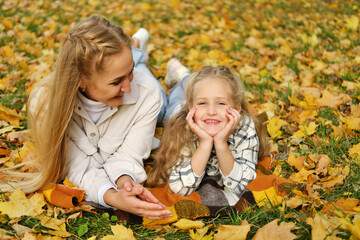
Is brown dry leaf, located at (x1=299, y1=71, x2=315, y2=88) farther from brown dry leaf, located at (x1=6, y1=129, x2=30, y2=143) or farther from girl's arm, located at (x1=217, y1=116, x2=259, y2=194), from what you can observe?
brown dry leaf, located at (x1=6, y1=129, x2=30, y2=143)

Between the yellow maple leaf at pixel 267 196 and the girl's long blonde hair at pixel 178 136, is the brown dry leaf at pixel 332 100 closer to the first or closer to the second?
the girl's long blonde hair at pixel 178 136

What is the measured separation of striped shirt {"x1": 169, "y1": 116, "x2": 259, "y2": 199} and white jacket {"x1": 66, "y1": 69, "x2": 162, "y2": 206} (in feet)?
0.92

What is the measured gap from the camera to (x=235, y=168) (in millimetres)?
2289

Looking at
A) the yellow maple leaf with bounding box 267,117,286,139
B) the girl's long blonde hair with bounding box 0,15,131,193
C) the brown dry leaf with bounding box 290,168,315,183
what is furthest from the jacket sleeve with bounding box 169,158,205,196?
the yellow maple leaf with bounding box 267,117,286,139

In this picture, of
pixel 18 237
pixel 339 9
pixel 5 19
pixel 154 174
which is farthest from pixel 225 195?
pixel 339 9

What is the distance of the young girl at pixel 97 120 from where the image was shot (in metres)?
2.07

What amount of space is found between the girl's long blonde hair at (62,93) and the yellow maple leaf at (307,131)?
5.03ft

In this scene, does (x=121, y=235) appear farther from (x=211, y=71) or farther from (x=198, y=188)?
(x=211, y=71)

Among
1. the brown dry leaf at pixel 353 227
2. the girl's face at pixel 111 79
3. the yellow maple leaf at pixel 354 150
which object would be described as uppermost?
the girl's face at pixel 111 79

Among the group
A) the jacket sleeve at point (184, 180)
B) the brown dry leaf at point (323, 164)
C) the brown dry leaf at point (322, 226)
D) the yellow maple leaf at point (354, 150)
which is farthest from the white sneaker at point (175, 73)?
the brown dry leaf at point (322, 226)

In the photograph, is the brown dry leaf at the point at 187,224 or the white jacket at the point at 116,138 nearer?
the brown dry leaf at the point at 187,224

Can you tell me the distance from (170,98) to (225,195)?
146 cm

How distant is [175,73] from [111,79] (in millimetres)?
1636

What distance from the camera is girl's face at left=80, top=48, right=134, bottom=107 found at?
6.93 feet
